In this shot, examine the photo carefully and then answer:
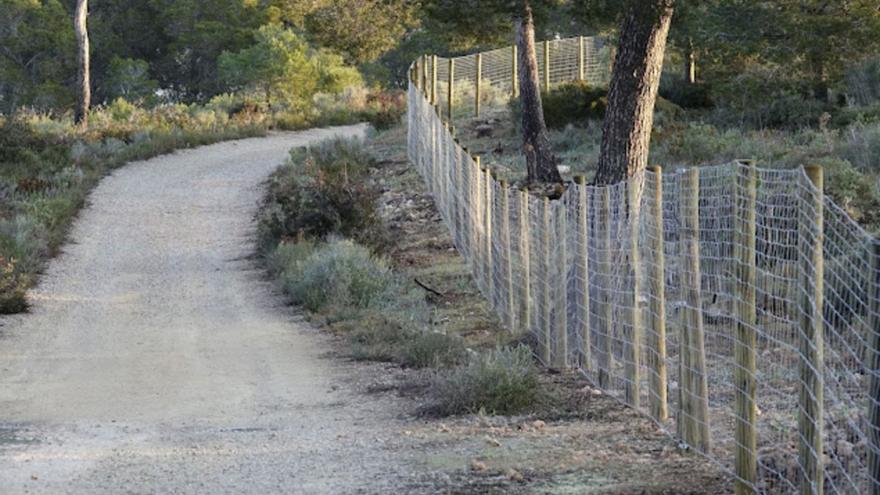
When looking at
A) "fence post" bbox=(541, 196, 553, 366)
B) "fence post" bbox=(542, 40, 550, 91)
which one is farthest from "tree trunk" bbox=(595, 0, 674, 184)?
"fence post" bbox=(542, 40, 550, 91)

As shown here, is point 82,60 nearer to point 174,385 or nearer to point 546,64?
point 546,64

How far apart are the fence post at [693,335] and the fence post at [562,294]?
323cm

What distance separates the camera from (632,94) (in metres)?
14.7

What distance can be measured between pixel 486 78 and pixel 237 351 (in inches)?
1040

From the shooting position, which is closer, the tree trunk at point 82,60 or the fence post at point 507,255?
the fence post at point 507,255

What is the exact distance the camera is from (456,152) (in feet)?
63.7

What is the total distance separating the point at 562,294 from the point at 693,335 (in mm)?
3538

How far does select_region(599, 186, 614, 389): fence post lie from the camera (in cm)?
998

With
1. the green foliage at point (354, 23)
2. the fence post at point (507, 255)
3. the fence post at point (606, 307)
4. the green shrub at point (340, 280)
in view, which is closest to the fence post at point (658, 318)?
the fence post at point (606, 307)

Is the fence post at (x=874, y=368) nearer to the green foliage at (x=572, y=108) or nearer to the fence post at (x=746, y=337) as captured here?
the fence post at (x=746, y=337)

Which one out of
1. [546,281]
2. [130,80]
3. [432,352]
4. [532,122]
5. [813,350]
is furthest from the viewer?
[130,80]

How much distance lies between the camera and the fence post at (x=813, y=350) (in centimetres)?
588

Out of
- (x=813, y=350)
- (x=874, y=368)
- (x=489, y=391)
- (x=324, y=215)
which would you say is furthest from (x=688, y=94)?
(x=874, y=368)

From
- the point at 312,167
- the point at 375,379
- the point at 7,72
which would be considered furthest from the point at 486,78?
the point at 375,379
